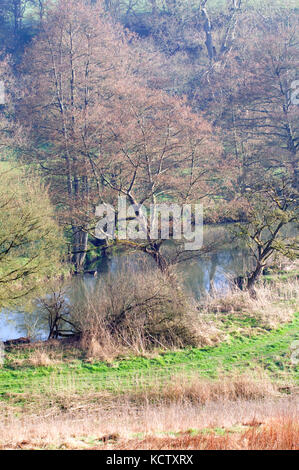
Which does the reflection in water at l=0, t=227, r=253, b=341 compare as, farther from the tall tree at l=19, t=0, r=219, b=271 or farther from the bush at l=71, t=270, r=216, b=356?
the bush at l=71, t=270, r=216, b=356

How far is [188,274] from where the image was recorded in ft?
68.0

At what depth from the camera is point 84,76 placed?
79.3ft

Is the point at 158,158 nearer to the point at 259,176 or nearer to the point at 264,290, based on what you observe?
the point at 264,290

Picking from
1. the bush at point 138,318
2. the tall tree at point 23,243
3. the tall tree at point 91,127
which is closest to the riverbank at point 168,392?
the bush at point 138,318

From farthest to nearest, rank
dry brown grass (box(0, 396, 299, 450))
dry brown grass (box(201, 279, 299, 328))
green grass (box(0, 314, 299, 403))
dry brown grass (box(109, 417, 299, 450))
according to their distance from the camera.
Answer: dry brown grass (box(201, 279, 299, 328)), green grass (box(0, 314, 299, 403)), dry brown grass (box(0, 396, 299, 450)), dry brown grass (box(109, 417, 299, 450))

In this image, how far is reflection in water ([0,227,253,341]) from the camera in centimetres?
1618

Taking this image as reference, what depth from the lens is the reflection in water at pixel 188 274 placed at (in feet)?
53.1

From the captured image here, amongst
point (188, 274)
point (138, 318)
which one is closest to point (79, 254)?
point (188, 274)

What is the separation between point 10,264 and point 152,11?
49091 mm

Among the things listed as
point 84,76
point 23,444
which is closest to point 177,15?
point 84,76

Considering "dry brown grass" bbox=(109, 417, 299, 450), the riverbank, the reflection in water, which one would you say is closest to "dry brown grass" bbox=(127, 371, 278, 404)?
the riverbank

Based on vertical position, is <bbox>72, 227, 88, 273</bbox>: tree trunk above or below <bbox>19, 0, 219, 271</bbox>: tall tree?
below

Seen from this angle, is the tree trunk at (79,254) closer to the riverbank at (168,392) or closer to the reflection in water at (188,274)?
the reflection in water at (188,274)
